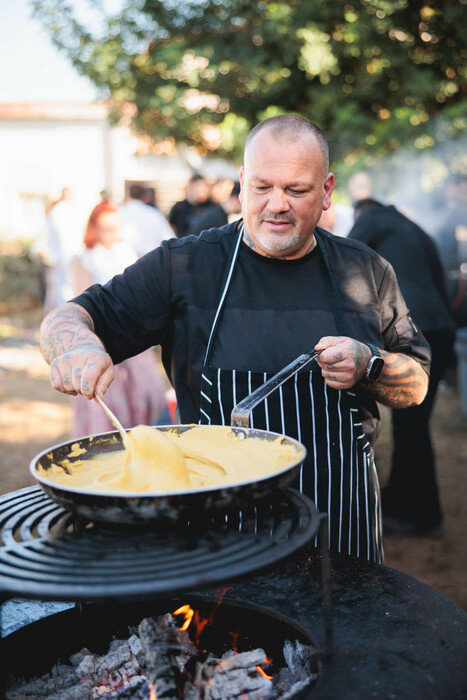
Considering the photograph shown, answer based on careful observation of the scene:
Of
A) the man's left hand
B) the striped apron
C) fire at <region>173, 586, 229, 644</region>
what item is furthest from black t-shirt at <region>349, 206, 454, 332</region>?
fire at <region>173, 586, 229, 644</region>

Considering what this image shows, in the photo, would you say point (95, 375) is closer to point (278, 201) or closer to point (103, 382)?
point (103, 382)

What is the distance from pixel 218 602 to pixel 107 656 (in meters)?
0.32

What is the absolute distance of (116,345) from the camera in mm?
2164

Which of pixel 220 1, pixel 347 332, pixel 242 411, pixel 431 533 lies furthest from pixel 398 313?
pixel 220 1

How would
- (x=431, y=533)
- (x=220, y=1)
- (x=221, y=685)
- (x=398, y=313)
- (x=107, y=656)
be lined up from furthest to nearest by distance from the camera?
(x=220, y=1) < (x=431, y=533) < (x=398, y=313) < (x=107, y=656) < (x=221, y=685)

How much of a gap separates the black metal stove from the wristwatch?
533 millimetres

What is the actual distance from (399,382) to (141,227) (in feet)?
20.6

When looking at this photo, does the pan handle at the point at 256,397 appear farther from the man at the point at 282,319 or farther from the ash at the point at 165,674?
the ash at the point at 165,674

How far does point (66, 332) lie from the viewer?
1.95 meters

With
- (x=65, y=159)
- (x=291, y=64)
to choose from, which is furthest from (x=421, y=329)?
(x=65, y=159)

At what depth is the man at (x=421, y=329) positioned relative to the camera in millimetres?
4355

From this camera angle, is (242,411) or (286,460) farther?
(242,411)

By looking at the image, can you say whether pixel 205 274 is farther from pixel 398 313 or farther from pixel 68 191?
pixel 68 191

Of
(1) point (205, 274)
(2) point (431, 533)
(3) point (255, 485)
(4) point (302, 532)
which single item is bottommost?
(2) point (431, 533)
